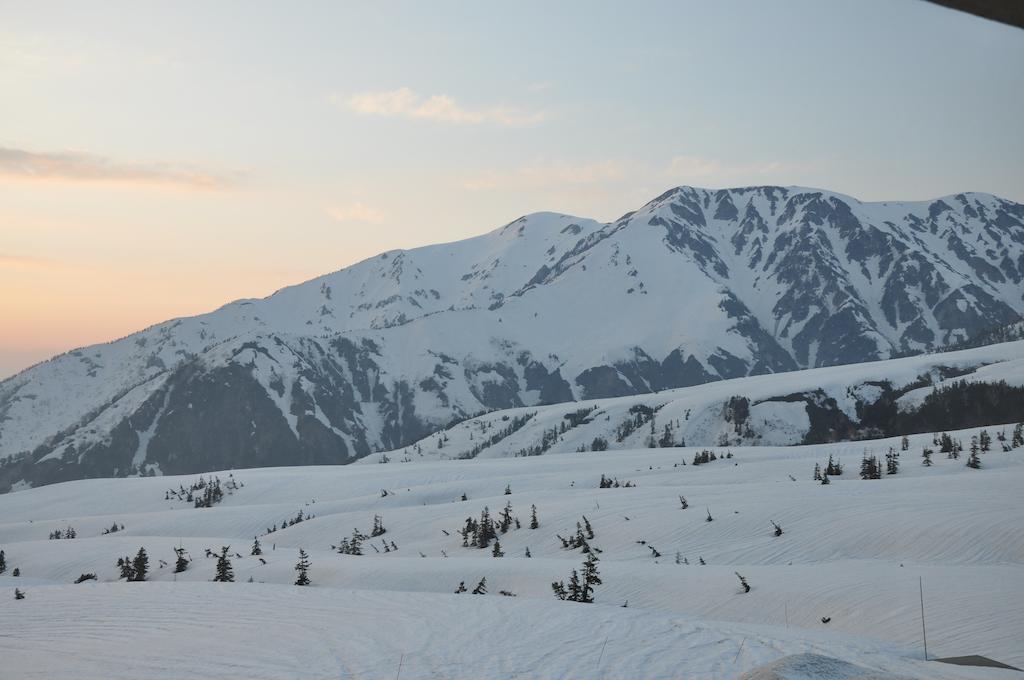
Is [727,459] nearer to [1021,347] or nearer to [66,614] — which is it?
[66,614]

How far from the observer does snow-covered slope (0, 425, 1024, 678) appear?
43.2 feet

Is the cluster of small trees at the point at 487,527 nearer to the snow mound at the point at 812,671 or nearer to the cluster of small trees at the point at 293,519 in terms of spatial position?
the cluster of small trees at the point at 293,519

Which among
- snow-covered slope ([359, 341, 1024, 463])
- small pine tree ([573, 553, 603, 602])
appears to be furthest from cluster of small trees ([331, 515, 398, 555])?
snow-covered slope ([359, 341, 1024, 463])

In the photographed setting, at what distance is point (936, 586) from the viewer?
1939 cm

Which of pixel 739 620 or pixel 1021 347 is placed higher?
pixel 1021 347

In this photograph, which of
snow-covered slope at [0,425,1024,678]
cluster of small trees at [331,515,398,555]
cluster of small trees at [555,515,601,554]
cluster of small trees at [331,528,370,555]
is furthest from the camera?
cluster of small trees at [331,515,398,555]

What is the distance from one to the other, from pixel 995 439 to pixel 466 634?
1957 inches

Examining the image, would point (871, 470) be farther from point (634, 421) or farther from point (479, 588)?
point (634, 421)

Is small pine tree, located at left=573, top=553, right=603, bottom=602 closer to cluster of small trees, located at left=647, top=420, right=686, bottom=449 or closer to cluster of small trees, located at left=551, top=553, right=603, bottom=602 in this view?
cluster of small trees, located at left=551, top=553, right=603, bottom=602

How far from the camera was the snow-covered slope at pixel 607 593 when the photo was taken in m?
13.2

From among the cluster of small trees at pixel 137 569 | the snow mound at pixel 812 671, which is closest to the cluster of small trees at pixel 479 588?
the cluster of small trees at pixel 137 569

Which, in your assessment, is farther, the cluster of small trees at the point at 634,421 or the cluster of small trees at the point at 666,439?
the cluster of small trees at the point at 634,421

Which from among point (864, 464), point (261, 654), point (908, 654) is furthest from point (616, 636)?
point (864, 464)

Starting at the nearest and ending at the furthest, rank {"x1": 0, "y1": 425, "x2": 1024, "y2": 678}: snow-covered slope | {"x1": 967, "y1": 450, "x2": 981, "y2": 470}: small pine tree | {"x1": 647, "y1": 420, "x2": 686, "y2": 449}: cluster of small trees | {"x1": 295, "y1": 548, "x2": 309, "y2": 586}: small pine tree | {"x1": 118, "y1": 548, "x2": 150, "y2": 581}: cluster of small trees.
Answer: {"x1": 0, "y1": 425, "x2": 1024, "y2": 678}: snow-covered slope, {"x1": 295, "y1": 548, "x2": 309, "y2": 586}: small pine tree, {"x1": 118, "y1": 548, "x2": 150, "y2": 581}: cluster of small trees, {"x1": 967, "y1": 450, "x2": 981, "y2": 470}: small pine tree, {"x1": 647, "y1": 420, "x2": 686, "y2": 449}: cluster of small trees
